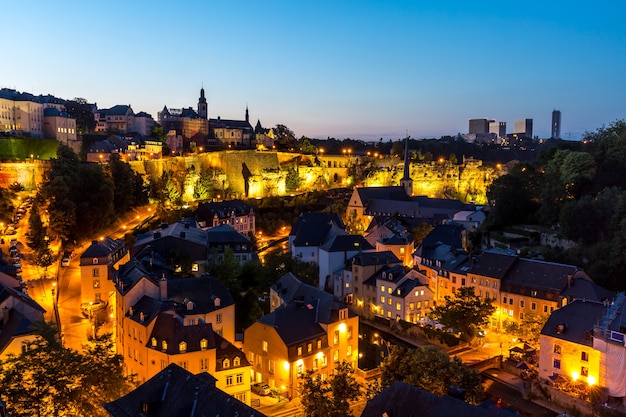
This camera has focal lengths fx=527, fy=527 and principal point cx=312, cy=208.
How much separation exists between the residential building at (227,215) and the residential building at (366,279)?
17465 mm

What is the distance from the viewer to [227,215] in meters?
52.6

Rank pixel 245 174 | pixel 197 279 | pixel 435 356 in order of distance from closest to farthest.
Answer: pixel 435 356 → pixel 197 279 → pixel 245 174

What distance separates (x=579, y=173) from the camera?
42969mm

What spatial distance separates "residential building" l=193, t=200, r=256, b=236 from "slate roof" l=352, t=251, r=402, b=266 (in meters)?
17.5

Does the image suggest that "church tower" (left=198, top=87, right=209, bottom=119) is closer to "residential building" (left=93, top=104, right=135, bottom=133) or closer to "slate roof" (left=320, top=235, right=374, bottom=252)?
"residential building" (left=93, top=104, right=135, bottom=133)

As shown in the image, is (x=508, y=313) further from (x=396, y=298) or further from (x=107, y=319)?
(x=107, y=319)

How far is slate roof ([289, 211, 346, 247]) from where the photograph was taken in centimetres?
4466

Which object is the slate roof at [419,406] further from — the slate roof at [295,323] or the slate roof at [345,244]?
the slate roof at [345,244]

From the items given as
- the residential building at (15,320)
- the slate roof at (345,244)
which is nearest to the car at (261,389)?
the residential building at (15,320)

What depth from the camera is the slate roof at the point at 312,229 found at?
A: 44656mm

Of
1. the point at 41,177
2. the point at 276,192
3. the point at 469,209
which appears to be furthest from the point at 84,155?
the point at 469,209

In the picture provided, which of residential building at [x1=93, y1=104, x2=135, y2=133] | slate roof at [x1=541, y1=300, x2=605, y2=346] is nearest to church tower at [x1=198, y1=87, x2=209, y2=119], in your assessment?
residential building at [x1=93, y1=104, x2=135, y2=133]

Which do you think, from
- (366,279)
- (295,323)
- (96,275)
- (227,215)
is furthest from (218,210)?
(295,323)

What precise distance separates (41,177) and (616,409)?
1919 inches
